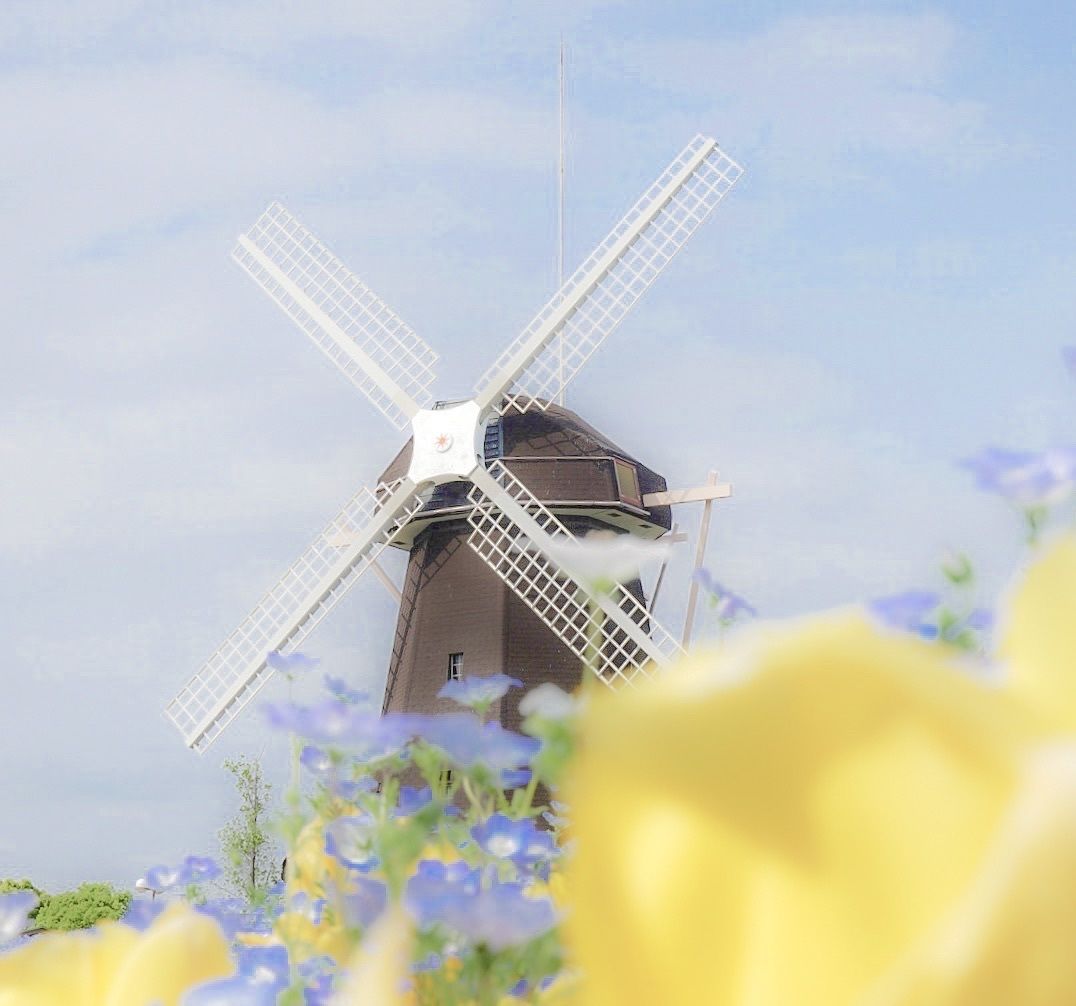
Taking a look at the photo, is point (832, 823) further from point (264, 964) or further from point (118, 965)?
point (264, 964)

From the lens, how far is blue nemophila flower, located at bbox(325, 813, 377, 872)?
0.96 metres

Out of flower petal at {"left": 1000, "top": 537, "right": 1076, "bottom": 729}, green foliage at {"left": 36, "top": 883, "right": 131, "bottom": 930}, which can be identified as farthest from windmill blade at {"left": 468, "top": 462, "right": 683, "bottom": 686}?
flower petal at {"left": 1000, "top": 537, "right": 1076, "bottom": 729}

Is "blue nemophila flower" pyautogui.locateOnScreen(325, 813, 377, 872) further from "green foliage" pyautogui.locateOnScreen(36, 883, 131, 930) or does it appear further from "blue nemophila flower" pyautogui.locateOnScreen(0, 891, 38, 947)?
"green foliage" pyautogui.locateOnScreen(36, 883, 131, 930)

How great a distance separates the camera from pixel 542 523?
49.9 feet

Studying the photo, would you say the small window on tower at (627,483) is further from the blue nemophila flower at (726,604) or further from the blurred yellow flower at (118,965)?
the blurred yellow flower at (118,965)

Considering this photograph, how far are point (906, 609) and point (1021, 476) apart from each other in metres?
0.23

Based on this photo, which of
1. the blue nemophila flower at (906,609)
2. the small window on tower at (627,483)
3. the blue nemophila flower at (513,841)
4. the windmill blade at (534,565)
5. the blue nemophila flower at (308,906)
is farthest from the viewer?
the small window on tower at (627,483)

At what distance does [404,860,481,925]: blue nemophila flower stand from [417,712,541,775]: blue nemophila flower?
0.26 ft

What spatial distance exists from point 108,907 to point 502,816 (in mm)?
19457

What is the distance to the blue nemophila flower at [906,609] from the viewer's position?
0.75m

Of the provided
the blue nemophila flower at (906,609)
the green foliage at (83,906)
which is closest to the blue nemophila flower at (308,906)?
the blue nemophila flower at (906,609)

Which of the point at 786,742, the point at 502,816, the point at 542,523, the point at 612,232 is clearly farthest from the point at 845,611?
the point at 612,232

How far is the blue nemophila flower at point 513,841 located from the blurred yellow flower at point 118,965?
0.38 metres

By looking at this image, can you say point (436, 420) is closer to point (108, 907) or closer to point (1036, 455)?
point (108, 907)
